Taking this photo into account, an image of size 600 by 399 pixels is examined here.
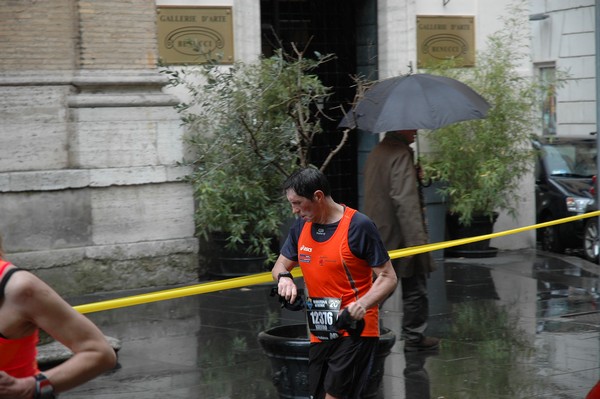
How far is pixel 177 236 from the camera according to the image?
42.2 ft

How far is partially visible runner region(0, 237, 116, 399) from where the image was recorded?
10.9ft

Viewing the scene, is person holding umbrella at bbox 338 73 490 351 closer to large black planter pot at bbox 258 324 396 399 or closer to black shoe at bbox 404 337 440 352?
black shoe at bbox 404 337 440 352

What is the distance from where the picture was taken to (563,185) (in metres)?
16.5

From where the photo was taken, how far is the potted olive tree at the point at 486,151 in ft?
46.3

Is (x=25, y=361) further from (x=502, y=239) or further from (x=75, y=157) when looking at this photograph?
(x=502, y=239)

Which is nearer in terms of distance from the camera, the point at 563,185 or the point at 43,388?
the point at 43,388

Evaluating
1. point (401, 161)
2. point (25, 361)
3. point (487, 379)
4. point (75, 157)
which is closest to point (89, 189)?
point (75, 157)

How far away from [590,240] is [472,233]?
80.9 inches

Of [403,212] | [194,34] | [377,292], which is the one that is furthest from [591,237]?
[377,292]

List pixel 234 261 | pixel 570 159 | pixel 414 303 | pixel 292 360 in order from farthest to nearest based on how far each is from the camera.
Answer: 1. pixel 570 159
2. pixel 234 261
3. pixel 414 303
4. pixel 292 360

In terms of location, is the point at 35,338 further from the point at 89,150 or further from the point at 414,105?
the point at 89,150

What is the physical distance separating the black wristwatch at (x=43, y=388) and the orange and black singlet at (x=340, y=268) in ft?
7.83

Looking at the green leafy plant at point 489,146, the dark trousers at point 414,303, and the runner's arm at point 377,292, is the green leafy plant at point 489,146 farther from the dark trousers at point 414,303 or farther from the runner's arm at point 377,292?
the runner's arm at point 377,292

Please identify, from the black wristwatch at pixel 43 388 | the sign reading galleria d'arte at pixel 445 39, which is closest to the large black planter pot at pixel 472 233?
the sign reading galleria d'arte at pixel 445 39
